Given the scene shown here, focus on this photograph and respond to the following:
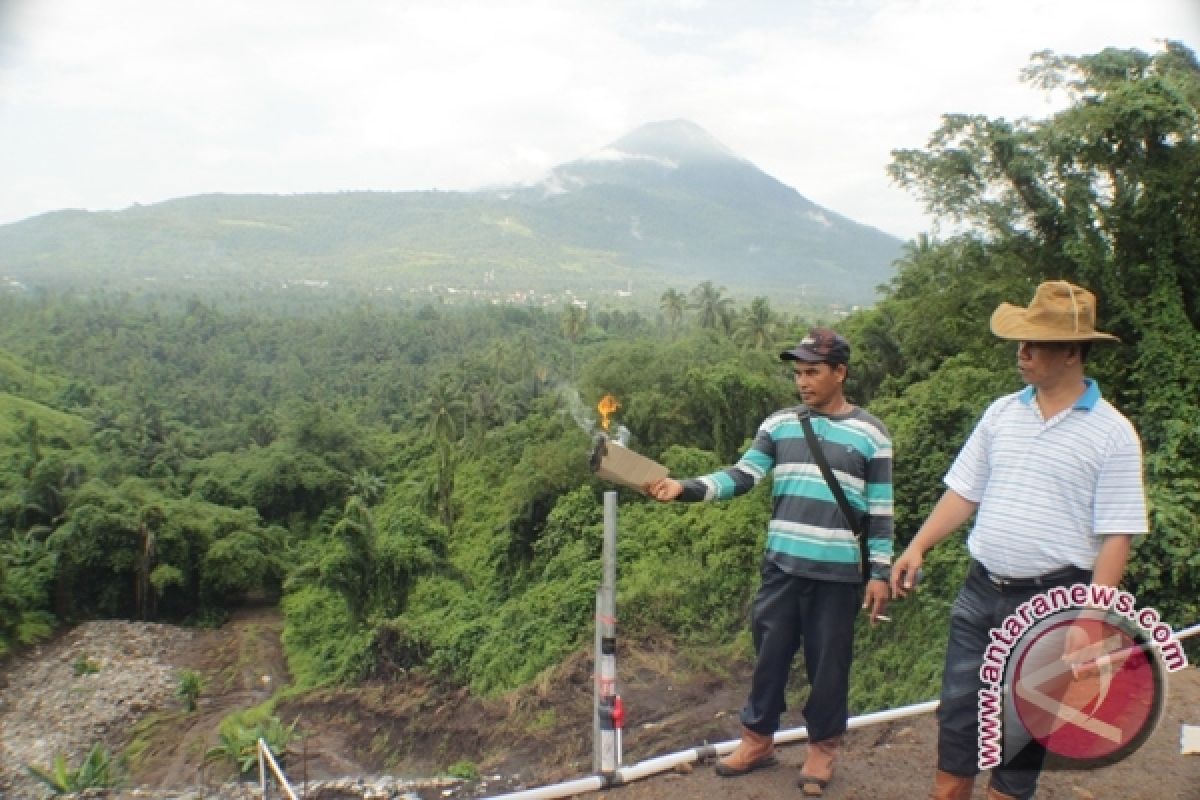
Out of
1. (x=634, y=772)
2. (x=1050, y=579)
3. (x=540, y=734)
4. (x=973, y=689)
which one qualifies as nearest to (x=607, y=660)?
(x=634, y=772)

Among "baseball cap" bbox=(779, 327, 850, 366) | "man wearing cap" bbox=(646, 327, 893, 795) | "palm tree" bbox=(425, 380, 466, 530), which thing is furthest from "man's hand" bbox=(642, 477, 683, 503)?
"palm tree" bbox=(425, 380, 466, 530)

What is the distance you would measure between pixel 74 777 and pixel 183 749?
10.1 feet

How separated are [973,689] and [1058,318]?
3.34 ft

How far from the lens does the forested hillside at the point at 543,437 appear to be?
7.58 meters

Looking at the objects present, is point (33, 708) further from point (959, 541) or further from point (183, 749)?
point (959, 541)

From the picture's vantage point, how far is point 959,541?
7.28 metres

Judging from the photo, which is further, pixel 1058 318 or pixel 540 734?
pixel 540 734

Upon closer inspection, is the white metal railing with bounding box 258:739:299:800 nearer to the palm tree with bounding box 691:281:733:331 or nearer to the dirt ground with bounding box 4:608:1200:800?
the dirt ground with bounding box 4:608:1200:800

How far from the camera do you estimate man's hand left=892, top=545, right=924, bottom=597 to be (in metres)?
2.48

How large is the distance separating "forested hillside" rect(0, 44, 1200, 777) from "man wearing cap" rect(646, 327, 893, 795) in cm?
246

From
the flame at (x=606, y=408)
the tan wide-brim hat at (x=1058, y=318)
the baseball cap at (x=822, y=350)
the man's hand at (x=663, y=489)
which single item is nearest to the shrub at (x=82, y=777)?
the flame at (x=606, y=408)

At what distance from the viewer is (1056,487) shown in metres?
2.24

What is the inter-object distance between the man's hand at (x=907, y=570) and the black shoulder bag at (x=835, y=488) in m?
0.25

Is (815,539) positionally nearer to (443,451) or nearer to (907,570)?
(907,570)
